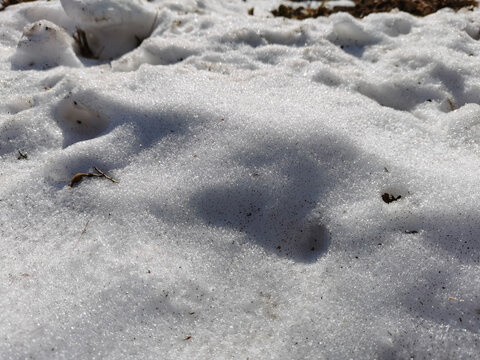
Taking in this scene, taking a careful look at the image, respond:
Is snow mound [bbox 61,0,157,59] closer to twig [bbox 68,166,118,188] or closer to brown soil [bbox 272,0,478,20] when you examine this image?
brown soil [bbox 272,0,478,20]

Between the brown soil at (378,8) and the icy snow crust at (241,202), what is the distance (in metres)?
0.72

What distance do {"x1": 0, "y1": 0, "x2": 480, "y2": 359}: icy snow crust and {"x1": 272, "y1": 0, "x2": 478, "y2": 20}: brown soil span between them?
2.38 ft

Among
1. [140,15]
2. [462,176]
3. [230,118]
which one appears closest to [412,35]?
[462,176]

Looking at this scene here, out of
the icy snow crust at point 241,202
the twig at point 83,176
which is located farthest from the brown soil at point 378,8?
the twig at point 83,176

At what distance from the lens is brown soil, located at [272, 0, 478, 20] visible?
3508mm

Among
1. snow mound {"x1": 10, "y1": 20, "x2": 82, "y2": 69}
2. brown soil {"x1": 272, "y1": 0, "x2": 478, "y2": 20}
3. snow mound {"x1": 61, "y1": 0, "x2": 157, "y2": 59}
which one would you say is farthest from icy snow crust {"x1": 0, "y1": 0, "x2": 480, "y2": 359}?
brown soil {"x1": 272, "y1": 0, "x2": 478, "y2": 20}

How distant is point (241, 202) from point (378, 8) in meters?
2.72

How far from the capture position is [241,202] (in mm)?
2055

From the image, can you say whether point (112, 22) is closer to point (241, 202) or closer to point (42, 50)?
point (42, 50)

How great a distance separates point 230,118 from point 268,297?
1.09m

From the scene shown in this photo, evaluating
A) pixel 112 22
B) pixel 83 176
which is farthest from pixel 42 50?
pixel 83 176

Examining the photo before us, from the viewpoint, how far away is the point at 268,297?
1752mm

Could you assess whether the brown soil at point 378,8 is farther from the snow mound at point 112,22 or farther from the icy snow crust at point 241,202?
the snow mound at point 112,22

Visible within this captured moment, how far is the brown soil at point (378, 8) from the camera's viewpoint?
11.5ft
